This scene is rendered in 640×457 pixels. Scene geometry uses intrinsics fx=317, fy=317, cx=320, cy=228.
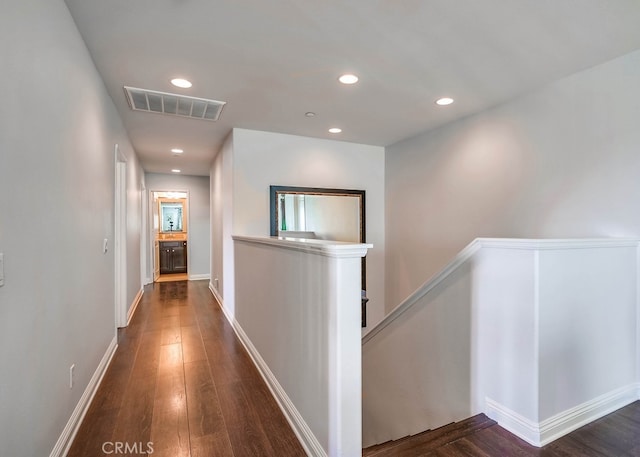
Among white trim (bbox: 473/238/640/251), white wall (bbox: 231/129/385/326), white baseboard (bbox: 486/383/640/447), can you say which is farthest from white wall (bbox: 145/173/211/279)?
white baseboard (bbox: 486/383/640/447)

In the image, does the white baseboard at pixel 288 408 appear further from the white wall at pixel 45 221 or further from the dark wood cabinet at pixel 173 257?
the dark wood cabinet at pixel 173 257

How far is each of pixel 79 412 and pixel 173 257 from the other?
20.9 feet

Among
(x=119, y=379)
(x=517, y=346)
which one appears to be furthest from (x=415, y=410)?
(x=119, y=379)

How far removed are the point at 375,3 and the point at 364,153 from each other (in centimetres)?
293

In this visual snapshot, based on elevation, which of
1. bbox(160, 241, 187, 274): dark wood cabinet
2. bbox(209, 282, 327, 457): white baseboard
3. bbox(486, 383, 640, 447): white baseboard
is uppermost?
bbox(160, 241, 187, 274): dark wood cabinet

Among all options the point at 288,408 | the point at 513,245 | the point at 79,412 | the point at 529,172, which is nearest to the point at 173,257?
the point at 79,412

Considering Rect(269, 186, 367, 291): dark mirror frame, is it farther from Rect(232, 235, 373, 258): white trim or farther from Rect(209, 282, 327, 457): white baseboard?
Rect(232, 235, 373, 258): white trim

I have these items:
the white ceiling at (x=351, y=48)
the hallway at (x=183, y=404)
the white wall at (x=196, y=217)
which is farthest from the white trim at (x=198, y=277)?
the white ceiling at (x=351, y=48)

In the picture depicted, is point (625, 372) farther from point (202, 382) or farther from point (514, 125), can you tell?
point (202, 382)

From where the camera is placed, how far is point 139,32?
195cm

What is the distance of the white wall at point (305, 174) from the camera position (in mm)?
3875

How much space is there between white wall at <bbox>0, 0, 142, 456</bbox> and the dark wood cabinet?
5.84 m

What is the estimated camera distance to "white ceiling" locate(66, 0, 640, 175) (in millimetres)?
1769

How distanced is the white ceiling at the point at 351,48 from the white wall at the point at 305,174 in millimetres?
699
